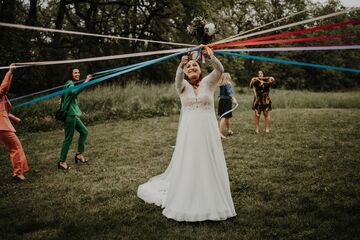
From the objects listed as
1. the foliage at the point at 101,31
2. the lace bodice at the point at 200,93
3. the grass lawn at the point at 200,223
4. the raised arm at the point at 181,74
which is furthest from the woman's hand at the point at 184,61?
the foliage at the point at 101,31

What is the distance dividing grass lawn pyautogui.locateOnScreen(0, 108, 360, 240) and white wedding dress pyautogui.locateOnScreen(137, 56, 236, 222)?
0.62 ft

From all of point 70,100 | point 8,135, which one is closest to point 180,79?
point 70,100

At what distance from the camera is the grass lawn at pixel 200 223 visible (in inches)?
176

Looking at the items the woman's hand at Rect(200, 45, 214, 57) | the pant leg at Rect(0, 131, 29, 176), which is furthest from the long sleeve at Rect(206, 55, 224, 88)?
the pant leg at Rect(0, 131, 29, 176)

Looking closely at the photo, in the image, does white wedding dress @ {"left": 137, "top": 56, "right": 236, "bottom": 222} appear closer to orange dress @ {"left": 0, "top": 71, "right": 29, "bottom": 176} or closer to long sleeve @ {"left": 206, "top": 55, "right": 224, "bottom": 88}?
long sleeve @ {"left": 206, "top": 55, "right": 224, "bottom": 88}

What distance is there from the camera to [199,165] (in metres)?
4.73

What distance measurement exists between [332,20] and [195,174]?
45.9 meters

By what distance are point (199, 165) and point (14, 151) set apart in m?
4.54

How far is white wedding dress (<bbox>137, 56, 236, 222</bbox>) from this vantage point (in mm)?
4676

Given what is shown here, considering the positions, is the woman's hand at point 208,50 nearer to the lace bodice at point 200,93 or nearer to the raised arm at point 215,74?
the raised arm at point 215,74

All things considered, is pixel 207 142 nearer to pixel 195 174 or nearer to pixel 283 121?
pixel 195 174

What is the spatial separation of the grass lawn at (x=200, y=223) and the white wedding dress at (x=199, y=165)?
189 millimetres

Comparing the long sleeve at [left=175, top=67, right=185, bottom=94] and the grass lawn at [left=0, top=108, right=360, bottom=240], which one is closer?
the grass lawn at [left=0, top=108, right=360, bottom=240]

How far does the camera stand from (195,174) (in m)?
4.73
